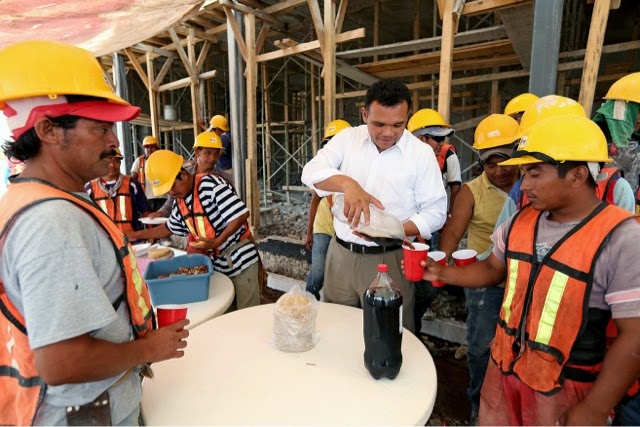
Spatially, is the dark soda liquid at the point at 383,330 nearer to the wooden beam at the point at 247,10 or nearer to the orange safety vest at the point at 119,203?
the orange safety vest at the point at 119,203

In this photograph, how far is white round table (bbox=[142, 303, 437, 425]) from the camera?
4.15 ft

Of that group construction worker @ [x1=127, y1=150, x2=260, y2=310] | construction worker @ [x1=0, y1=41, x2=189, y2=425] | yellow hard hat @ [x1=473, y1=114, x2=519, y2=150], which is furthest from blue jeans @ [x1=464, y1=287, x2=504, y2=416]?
construction worker @ [x1=0, y1=41, x2=189, y2=425]

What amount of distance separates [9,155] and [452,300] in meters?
3.71

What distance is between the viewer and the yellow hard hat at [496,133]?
2.41 meters

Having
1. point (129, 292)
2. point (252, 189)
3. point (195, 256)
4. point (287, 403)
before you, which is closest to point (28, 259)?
point (129, 292)

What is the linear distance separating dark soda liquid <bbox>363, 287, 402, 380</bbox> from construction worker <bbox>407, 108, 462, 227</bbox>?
7.10 feet

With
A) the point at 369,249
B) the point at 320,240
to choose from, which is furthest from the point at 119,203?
the point at 369,249

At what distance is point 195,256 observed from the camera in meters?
2.47

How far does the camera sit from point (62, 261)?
2.87ft

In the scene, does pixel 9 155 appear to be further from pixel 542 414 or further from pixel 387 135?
pixel 542 414

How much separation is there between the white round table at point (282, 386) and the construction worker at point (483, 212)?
833mm

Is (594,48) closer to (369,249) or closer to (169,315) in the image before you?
(369,249)

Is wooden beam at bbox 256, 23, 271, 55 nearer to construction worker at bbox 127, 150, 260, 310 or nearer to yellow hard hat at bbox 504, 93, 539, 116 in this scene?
construction worker at bbox 127, 150, 260, 310

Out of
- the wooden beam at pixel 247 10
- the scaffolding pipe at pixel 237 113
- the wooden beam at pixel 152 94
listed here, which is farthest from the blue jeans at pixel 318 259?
the wooden beam at pixel 152 94
